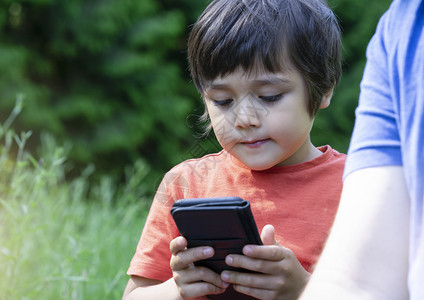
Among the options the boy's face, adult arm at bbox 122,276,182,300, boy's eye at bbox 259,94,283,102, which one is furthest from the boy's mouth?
adult arm at bbox 122,276,182,300

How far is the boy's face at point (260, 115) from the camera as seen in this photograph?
1.55 metres

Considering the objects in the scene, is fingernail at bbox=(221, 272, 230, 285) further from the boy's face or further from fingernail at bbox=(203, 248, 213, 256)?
the boy's face

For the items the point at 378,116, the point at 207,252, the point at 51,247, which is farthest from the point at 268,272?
the point at 51,247

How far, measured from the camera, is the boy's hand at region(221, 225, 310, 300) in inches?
53.1

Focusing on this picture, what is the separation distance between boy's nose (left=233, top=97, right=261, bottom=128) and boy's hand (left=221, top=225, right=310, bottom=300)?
32cm

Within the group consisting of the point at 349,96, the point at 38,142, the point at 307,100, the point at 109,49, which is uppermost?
the point at 307,100

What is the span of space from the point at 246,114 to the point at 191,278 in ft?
1.50

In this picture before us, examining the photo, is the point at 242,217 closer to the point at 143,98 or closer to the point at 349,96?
the point at 143,98

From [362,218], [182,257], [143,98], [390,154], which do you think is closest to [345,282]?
[362,218]

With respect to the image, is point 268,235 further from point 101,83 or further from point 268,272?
point 101,83

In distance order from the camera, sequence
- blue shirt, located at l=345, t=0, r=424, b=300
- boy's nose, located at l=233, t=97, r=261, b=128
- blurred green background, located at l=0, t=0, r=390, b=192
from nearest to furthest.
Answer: blue shirt, located at l=345, t=0, r=424, b=300 → boy's nose, located at l=233, t=97, r=261, b=128 → blurred green background, located at l=0, t=0, r=390, b=192

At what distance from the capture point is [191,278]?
144cm

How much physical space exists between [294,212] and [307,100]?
33cm

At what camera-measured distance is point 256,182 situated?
164cm
